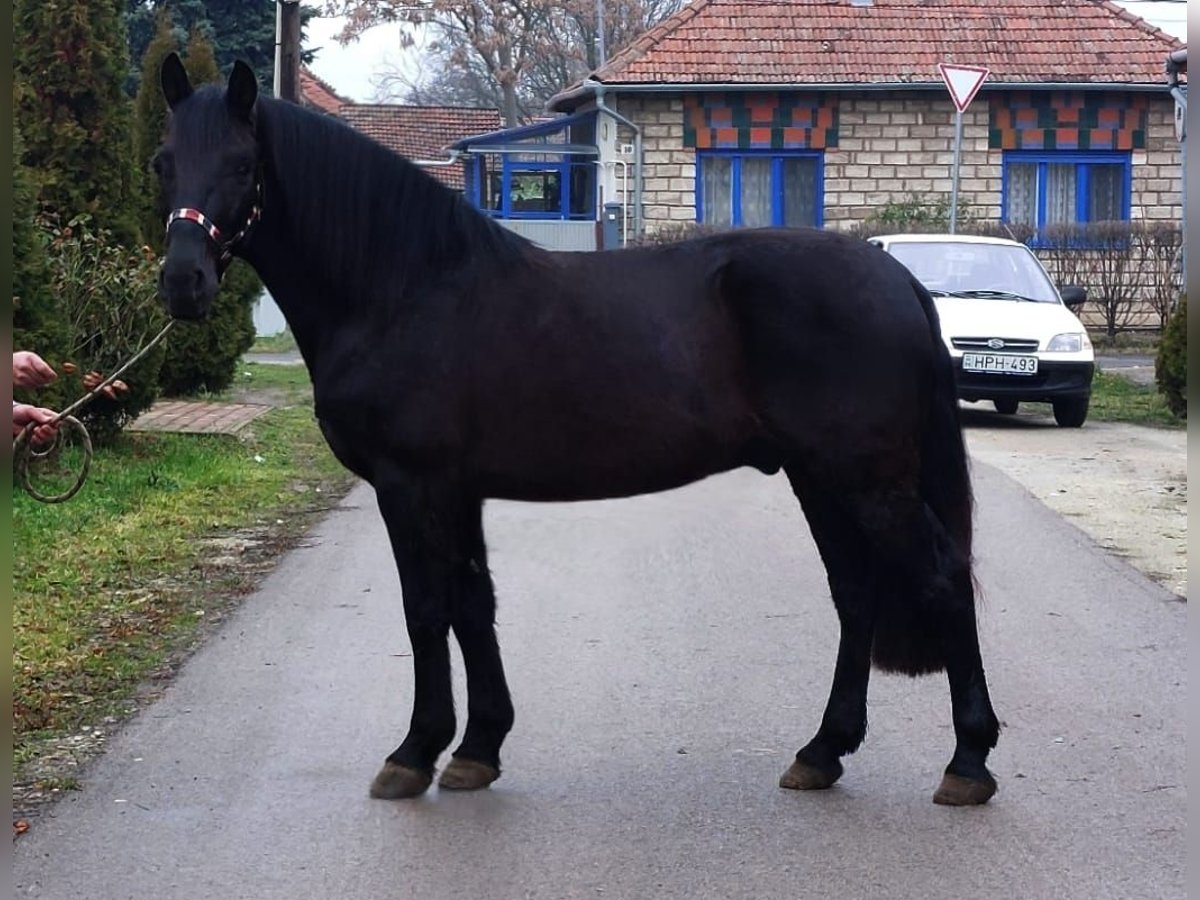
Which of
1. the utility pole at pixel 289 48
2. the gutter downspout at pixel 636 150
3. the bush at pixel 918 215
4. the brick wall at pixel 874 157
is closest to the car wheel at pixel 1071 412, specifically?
the utility pole at pixel 289 48

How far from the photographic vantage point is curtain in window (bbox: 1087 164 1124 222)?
97.2ft

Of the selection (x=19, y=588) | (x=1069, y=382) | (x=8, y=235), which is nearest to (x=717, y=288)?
(x=8, y=235)

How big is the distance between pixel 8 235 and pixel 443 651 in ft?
7.48

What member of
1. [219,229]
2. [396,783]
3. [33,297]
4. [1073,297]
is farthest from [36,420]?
[1073,297]

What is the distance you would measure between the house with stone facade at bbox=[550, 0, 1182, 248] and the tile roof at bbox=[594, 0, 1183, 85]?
45 millimetres

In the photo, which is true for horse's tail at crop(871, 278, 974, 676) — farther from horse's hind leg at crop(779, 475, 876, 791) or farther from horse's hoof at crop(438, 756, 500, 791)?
horse's hoof at crop(438, 756, 500, 791)

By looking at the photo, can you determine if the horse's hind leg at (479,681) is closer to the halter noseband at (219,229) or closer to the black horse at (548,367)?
the black horse at (548,367)

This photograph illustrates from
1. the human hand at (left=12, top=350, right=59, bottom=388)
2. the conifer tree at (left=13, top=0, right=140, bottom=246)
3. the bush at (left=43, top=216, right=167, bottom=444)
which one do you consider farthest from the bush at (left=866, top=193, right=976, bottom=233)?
the human hand at (left=12, top=350, right=59, bottom=388)

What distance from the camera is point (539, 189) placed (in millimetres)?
34688

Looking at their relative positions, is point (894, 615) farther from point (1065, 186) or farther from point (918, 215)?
point (1065, 186)

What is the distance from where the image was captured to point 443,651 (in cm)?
518

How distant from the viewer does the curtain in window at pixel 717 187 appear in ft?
96.0

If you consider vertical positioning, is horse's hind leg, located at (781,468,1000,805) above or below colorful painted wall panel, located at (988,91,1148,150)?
below

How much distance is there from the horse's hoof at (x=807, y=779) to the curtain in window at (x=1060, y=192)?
2589 centimetres
